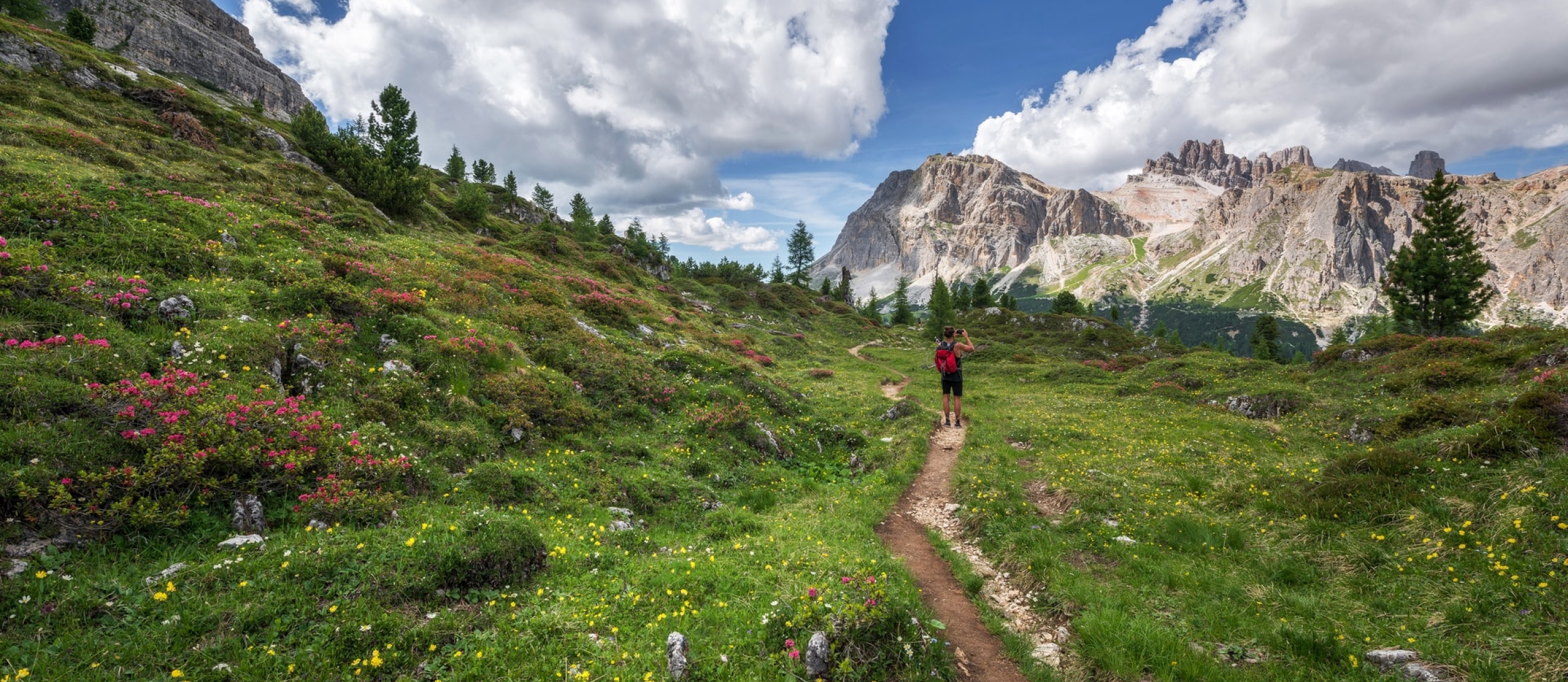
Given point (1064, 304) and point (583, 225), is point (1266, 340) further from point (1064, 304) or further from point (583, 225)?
point (583, 225)

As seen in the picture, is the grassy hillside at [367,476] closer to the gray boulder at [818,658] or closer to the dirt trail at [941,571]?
the gray boulder at [818,658]

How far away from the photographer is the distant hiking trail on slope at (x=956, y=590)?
7922mm

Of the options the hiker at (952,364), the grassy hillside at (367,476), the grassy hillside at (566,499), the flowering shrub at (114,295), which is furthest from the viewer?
the hiker at (952,364)

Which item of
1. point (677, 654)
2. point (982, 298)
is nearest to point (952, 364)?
point (677, 654)

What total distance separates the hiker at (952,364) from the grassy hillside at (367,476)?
2.47 metres

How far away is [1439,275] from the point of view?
47.5m

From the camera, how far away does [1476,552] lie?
7.76m

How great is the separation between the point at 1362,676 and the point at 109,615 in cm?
1501

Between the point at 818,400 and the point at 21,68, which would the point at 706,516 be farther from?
the point at 21,68

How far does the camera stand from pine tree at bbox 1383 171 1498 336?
156ft

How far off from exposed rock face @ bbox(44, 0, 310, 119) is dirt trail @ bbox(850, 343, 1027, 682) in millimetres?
148165

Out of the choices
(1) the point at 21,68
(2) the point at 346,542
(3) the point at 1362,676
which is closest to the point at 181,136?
(1) the point at 21,68

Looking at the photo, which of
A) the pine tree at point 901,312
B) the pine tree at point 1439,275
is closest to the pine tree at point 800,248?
the pine tree at point 901,312

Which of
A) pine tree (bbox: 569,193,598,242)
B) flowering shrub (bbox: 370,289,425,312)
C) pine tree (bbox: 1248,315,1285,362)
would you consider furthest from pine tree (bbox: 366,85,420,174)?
pine tree (bbox: 1248,315,1285,362)
